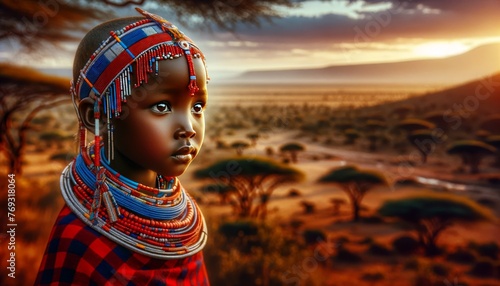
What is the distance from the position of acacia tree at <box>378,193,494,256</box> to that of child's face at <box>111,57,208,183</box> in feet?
22.4

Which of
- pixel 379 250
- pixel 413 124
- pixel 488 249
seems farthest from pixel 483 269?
pixel 413 124

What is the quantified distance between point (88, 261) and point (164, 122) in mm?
533

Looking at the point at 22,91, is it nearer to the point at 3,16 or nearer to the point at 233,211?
the point at 3,16

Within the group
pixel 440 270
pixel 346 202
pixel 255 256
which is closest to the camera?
pixel 255 256

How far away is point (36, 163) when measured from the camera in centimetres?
1080

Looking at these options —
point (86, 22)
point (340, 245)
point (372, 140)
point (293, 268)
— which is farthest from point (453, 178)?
point (86, 22)

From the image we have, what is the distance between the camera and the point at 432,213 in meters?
8.02

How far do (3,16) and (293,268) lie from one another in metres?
4.88

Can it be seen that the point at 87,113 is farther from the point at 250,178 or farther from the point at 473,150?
the point at 473,150

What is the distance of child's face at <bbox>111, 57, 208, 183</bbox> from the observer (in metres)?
1.77

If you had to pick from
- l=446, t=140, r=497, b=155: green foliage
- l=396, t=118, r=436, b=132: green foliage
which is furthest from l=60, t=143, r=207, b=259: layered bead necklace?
l=396, t=118, r=436, b=132: green foliage

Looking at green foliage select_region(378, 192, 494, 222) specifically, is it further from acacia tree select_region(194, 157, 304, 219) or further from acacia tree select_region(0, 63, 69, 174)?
acacia tree select_region(0, 63, 69, 174)

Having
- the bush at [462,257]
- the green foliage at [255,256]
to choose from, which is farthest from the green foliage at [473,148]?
the green foliage at [255,256]

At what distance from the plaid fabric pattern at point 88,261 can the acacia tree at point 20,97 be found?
6.87m
